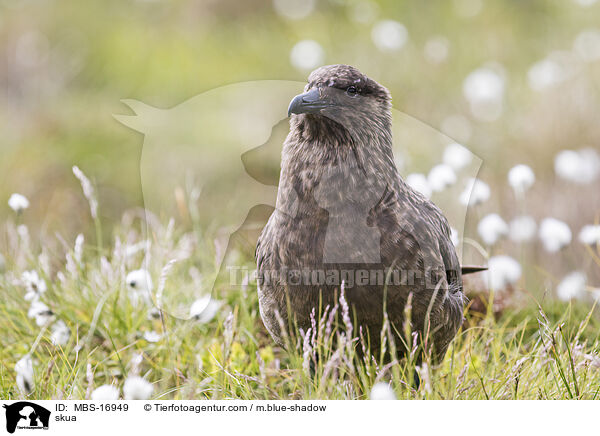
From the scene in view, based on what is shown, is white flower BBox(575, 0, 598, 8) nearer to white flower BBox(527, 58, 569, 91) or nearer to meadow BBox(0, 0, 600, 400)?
meadow BBox(0, 0, 600, 400)

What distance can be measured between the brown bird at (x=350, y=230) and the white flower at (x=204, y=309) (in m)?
0.51

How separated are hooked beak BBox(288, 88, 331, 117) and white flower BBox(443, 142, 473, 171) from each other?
27.8 inches

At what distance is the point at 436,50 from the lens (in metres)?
5.02

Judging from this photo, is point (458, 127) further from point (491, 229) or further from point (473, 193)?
point (473, 193)

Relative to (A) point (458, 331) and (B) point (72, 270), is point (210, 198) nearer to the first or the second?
(B) point (72, 270)

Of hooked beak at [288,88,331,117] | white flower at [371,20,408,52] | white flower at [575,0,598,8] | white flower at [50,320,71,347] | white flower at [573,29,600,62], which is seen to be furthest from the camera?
white flower at [573,29,600,62]

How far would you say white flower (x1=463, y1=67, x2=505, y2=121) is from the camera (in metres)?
5.10

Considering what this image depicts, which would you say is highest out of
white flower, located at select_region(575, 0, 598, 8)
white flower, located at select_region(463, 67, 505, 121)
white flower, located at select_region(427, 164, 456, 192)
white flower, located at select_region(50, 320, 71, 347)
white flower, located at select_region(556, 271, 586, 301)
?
white flower, located at select_region(575, 0, 598, 8)

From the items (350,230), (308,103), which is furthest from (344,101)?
(350,230)

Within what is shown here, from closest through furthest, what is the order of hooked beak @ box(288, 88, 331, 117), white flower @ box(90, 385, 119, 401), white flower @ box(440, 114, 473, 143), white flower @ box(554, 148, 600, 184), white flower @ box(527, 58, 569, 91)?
hooked beak @ box(288, 88, 331, 117) → white flower @ box(90, 385, 119, 401) → white flower @ box(440, 114, 473, 143) → white flower @ box(554, 148, 600, 184) → white flower @ box(527, 58, 569, 91)

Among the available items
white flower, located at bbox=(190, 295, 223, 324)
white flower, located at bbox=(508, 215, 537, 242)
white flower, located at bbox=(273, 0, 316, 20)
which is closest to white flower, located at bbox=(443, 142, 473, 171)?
white flower, located at bbox=(508, 215, 537, 242)
